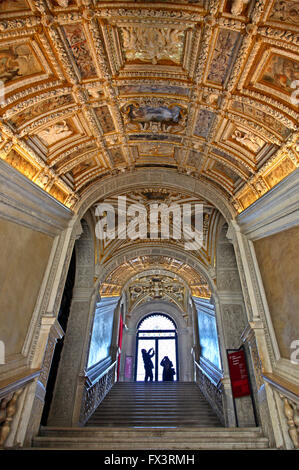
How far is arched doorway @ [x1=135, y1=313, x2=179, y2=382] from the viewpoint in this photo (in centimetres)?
1817

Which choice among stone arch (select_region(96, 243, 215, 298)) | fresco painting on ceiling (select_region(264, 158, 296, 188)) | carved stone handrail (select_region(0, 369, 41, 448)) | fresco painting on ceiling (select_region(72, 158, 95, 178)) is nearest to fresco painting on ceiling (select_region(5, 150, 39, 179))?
fresco painting on ceiling (select_region(72, 158, 95, 178))

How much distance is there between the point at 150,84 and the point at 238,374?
725 centimetres

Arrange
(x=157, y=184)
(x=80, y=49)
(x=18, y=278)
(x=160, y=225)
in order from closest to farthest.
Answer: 1. (x=80, y=49)
2. (x=18, y=278)
3. (x=157, y=184)
4. (x=160, y=225)

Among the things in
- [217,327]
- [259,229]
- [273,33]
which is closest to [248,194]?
[259,229]

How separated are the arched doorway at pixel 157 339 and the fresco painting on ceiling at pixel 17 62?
1840cm

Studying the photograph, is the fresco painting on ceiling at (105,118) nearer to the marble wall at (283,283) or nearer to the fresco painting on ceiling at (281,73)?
the fresco painting on ceiling at (281,73)

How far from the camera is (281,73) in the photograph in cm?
322

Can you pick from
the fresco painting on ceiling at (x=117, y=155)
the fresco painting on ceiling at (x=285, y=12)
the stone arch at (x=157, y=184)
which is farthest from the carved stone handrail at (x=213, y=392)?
the fresco painting on ceiling at (x=285, y=12)

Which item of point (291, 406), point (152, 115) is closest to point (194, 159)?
point (152, 115)

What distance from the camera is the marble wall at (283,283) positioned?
358 centimetres

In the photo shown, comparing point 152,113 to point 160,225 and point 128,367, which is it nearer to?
point 160,225

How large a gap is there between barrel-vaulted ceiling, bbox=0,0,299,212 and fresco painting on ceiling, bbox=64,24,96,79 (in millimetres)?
13

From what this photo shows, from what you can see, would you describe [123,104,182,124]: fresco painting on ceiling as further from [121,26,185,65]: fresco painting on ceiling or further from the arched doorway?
the arched doorway

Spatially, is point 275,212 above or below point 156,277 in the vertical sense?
below
